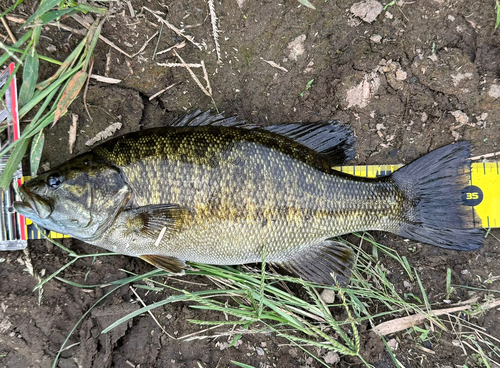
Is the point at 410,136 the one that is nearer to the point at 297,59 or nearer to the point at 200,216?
the point at 297,59

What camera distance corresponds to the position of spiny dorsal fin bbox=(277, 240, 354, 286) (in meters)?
2.96

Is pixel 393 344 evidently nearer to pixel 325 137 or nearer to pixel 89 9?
pixel 325 137

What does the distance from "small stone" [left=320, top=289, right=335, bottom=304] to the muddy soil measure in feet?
1.22

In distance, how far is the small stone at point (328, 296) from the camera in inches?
122

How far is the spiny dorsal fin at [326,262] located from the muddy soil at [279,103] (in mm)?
519

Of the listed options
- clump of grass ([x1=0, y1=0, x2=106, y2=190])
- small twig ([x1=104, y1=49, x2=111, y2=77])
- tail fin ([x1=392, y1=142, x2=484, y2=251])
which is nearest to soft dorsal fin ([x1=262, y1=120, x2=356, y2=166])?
tail fin ([x1=392, y1=142, x2=484, y2=251])

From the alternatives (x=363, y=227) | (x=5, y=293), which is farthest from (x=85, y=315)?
(x=363, y=227)

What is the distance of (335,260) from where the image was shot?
9.73 feet

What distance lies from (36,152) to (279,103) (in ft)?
7.20

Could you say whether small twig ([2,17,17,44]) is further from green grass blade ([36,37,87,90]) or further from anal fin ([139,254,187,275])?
anal fin ([139,254,187,275])

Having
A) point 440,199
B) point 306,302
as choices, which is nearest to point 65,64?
point 306,302

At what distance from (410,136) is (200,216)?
81.9 inches

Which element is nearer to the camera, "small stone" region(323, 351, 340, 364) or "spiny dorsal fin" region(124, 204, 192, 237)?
"spiny dorsal fin" region(124, 204, 192, 237)

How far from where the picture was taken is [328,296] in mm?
3113
